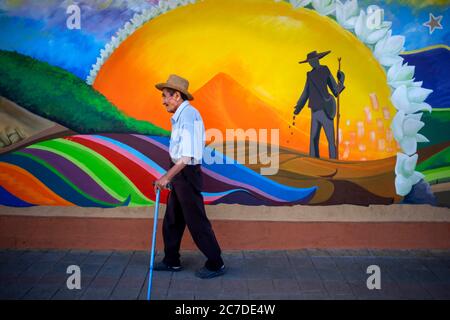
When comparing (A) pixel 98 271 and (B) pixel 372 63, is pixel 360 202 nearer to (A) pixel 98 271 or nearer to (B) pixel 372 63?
(B) pixel 372 63

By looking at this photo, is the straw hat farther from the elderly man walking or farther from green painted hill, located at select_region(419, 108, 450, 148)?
the elderly man walking

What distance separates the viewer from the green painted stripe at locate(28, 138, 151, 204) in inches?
275

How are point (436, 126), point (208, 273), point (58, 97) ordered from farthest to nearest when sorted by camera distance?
point (436, 126) → point (58, 97) → point (208, 273)

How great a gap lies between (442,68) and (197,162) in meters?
2.89

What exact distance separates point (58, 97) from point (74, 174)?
83 centimetres

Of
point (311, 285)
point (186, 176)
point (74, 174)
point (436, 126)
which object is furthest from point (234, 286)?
point (436, 126)

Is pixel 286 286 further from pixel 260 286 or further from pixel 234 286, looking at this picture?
pixel 234 286

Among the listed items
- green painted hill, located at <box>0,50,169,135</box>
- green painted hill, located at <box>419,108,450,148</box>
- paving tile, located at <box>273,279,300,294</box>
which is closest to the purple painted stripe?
green painted hill, located at <box>0,50,169,135</box>

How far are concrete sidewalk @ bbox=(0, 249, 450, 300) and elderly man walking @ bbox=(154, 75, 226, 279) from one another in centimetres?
36

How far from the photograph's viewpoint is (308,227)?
7.06 meters

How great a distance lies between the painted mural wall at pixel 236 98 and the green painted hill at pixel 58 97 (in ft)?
0.03

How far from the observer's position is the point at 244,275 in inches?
251

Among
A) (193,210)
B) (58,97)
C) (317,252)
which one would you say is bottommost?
(317,252)

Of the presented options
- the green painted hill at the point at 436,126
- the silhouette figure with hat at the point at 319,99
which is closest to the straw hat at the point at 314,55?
the silhouette figure with hat at the point at 319,99
